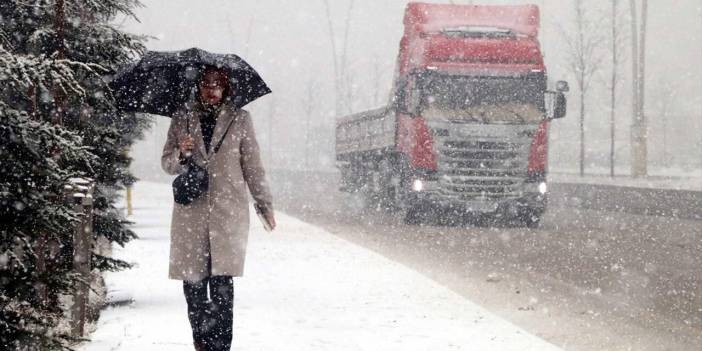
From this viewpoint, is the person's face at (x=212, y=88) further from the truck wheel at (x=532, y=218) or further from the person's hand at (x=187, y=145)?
the truck wheel at (x=532, y=218)

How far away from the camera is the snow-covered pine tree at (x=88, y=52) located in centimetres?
615

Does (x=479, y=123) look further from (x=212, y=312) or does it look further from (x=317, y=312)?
(x=212, y=312)

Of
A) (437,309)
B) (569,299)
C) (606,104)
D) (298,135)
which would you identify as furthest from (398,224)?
(298,135)

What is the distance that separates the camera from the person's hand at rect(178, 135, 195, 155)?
5.30 metres

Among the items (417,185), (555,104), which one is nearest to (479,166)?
(417,185)

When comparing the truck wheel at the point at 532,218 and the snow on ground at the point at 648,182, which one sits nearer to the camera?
the truck wheel at the point at 532,218

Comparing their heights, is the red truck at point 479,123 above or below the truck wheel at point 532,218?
above

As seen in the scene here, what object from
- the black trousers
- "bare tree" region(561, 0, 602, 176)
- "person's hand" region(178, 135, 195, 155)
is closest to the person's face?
"person's hand" region(178, 135, 195, 155)

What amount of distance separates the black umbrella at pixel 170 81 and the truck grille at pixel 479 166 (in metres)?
12.0

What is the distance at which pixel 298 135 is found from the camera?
137 m

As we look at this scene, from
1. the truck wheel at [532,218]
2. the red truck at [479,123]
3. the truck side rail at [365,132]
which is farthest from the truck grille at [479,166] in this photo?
the truck side rail at [365,132]

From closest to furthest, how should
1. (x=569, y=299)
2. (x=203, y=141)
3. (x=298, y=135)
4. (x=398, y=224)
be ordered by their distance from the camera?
(x=203, y=141) → (x=569, y=299) → (x=398, y=224) → (x=298, y=135)

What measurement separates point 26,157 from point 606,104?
124063 millimetres

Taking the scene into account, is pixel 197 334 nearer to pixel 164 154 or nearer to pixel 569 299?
pixel 164 154
